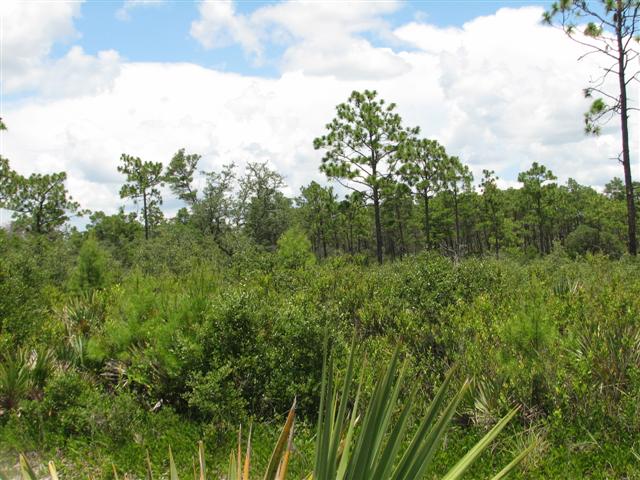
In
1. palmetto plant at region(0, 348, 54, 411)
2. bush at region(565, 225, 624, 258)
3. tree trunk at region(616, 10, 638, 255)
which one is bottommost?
palmetto plant at region(0, 348, 54, 411)

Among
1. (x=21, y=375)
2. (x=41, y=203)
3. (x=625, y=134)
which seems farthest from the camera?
(x=41, y=203)

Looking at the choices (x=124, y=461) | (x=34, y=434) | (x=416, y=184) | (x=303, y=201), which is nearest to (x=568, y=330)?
(x=124, y=461)


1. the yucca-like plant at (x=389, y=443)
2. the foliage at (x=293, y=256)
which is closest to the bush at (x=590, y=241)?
the foliage at (x=293, y=256)

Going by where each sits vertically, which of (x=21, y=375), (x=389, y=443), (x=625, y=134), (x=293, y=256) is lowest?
(x=21, y=375)

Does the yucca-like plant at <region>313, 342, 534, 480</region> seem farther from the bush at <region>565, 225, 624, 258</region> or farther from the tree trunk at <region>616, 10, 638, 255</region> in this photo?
the bush at <region>565, 225, 624, 258</region>

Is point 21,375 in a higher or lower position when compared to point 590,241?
lower

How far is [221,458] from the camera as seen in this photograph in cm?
593

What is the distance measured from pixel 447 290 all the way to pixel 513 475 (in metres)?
5.38

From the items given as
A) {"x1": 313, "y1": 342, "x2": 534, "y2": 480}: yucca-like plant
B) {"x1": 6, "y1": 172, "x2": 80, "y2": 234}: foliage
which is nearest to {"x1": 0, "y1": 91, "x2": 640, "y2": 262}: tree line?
{"x1": 6, "y1": 172, "x2": 80, "y2": 234}: foliage

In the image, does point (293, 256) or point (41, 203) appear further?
point (41, 203)

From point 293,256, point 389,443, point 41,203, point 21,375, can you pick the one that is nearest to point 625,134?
point 293,256

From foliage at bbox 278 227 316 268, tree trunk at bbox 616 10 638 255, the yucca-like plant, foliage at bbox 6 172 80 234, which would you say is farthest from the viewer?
foliage at bbox 6 172 80 234

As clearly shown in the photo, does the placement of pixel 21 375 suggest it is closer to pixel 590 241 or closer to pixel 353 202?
pixel 353 202

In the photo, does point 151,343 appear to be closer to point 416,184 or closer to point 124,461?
point 124,461
